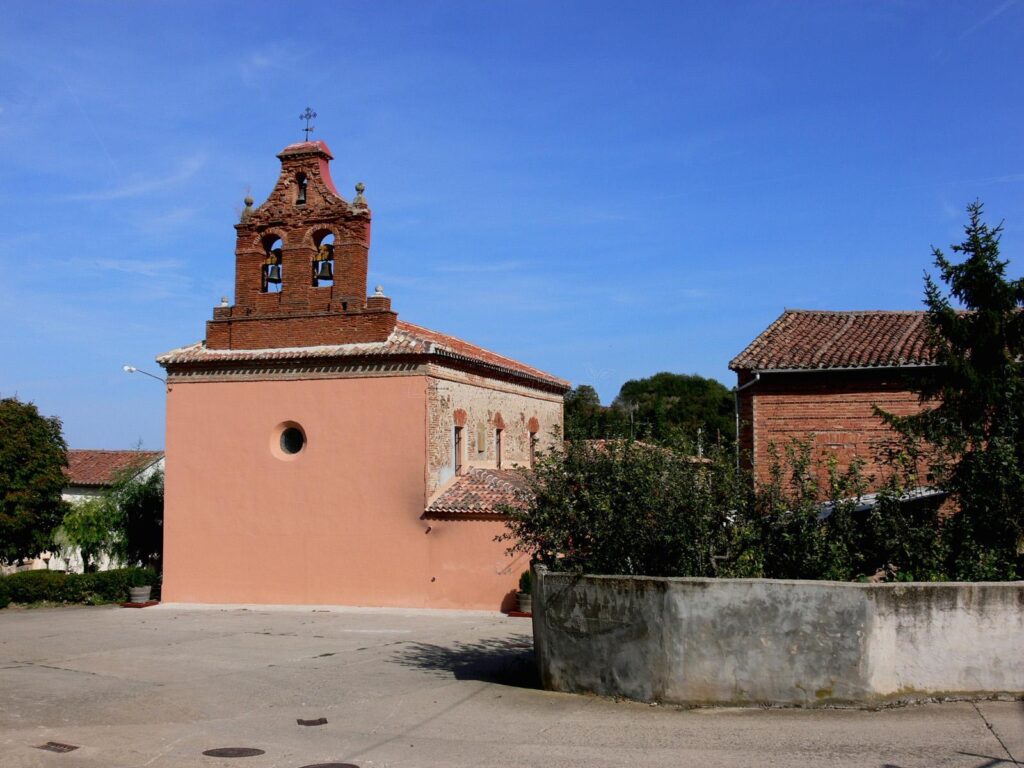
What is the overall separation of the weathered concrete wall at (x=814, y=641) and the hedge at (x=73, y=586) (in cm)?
1874

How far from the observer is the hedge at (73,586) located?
996 inches

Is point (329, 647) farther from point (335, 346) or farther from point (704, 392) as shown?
point (704, 392)

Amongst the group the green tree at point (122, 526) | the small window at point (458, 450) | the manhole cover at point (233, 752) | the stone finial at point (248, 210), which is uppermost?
the stone finial at point (248, 210)

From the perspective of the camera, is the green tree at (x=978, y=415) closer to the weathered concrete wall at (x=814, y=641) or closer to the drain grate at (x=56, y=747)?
the weathered concrete wall at (x=814, y=641)

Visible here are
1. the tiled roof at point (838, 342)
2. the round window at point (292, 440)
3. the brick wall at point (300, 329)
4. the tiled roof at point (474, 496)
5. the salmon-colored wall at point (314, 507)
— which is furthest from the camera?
the round window at point (292, 440)

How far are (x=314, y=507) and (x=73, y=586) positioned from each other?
7.64m

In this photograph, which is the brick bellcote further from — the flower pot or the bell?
the flower pot

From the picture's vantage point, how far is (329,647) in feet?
54.5

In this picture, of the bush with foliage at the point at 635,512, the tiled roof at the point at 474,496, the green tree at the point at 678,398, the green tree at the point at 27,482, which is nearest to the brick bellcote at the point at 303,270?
the tiled roof at the point at 474,496

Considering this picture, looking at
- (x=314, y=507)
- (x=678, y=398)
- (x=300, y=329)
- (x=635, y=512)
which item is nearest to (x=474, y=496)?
(x=314, y=507)

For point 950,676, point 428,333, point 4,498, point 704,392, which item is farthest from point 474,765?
point 704,392

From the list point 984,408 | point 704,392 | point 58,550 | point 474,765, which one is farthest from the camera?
point 704,392

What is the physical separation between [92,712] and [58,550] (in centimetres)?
2050

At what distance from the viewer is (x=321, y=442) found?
23250 millimetres
